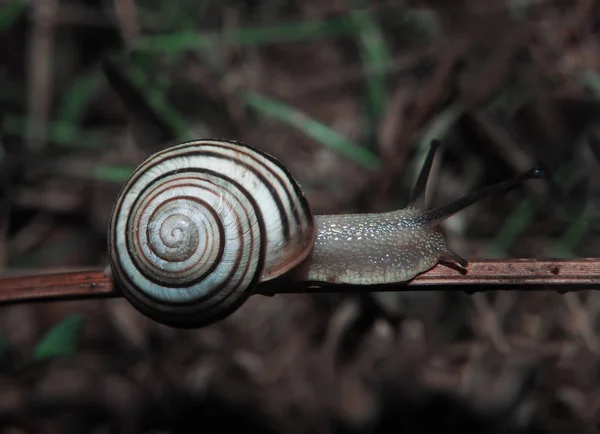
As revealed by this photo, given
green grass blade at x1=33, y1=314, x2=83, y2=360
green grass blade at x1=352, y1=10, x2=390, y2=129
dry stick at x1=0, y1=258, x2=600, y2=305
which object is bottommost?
green grass blade at x1=33, y1=314, x2=83, y2=360

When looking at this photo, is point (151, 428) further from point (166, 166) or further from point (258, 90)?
point (258, 90)

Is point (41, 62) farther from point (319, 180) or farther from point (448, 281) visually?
point (448, 281)

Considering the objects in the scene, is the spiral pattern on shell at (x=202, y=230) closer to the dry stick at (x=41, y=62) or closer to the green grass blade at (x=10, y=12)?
the dry stick at (x=41, y=62)

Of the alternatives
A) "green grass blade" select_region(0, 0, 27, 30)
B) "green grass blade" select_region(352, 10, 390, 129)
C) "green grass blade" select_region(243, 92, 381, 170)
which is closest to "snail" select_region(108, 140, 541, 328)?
"green grass blade" select_region(243, 92, 381, 170)

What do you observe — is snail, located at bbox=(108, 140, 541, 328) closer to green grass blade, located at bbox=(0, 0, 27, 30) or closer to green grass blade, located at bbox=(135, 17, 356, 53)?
green grass blade, located at bbox=(135, 17, 356, 53)

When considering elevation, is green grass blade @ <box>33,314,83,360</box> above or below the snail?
below
